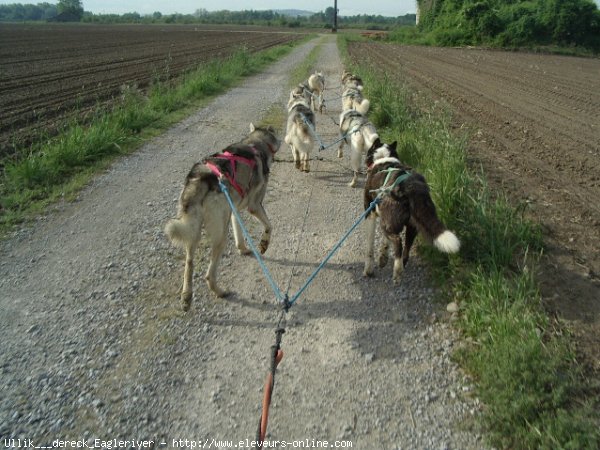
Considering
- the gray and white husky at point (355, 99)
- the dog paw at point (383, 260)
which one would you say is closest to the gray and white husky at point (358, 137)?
the gray and white husky at point (355, 99)

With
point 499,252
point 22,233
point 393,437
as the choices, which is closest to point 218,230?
point 393,437

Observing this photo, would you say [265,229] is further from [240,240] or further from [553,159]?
[553,159]

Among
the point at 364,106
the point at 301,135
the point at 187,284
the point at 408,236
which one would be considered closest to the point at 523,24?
the point at 364,106

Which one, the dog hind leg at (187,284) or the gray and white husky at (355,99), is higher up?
the gray and white husky at (355,99)

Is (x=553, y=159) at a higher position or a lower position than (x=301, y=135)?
lower

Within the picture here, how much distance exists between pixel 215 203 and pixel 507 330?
Result: 2.62 m

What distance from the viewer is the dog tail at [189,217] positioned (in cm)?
341

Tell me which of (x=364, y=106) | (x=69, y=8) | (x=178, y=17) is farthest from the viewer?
(x=178, y=17)

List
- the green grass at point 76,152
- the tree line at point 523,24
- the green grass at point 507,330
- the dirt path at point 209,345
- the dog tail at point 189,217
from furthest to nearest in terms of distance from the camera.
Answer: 1. the tree line at point 523,24
2. the green grass at point 76,152
3. the dog tail at point 189,217
4. the dirt path at point 209,345
5. the green grass at point 507,330

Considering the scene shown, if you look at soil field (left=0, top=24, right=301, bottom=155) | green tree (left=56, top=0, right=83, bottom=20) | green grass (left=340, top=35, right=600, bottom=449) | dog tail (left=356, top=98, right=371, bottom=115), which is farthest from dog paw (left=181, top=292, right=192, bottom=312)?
green tree (left=56, top=0, right=83, bottom=20)

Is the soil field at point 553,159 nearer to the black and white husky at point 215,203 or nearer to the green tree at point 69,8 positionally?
the black and white husky at point 215,203

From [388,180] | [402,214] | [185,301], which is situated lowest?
[185,301]

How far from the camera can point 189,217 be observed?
137 inches

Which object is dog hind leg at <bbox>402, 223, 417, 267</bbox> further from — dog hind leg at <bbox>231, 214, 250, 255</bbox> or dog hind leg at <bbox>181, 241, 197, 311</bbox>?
dog hind leg at <bbox>181, 241, 197, 311</bbox>
